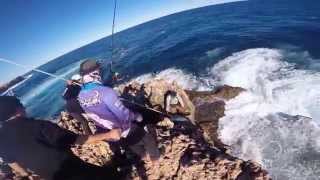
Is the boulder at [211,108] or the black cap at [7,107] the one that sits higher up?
the black cap at [7,107]

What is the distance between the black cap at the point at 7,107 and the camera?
5582mm

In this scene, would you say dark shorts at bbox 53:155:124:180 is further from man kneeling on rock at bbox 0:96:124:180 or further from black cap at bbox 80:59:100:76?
black cap at bbox 80:59:100:76

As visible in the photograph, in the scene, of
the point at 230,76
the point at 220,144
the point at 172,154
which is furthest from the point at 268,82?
the point at 172,154

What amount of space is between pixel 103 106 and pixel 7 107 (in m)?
2.24

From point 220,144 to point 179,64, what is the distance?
11.5 meters

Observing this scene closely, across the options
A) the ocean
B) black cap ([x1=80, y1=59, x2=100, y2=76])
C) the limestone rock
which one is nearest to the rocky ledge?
the limestone rock

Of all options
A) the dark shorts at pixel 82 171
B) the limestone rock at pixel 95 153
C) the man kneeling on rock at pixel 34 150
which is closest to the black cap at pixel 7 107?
the man kneeling on rock at pixel 34 150

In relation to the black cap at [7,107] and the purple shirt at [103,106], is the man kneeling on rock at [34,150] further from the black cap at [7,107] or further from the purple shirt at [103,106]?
the purple shirt at [103,106]

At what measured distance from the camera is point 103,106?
4309 millimetres

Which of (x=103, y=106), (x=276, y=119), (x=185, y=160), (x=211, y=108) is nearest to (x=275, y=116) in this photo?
(x=276, y=119)

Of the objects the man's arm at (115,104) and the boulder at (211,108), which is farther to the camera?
the boulder at (211,108)

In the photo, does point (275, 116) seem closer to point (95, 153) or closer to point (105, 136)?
point (95, 153)

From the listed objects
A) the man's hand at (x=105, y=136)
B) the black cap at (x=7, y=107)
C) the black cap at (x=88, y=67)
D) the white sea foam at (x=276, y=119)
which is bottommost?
the white sea foam at (x=276, y=119)

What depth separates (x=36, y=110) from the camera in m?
25.9
